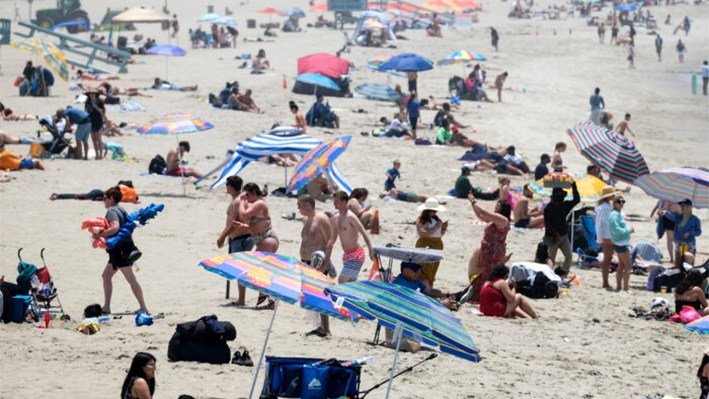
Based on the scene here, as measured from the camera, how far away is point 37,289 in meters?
10.1

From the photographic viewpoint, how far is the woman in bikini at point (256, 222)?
35.3ft

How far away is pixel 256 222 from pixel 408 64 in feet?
59.3

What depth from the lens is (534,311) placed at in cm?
1139

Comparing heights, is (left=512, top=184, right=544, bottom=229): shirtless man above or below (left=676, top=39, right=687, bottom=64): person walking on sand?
above

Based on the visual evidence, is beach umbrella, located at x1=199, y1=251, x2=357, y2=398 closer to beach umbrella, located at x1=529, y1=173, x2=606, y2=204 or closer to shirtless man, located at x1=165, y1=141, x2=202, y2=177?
beach umbrella, located at x1=529, y1=173, x2=606, y2=204

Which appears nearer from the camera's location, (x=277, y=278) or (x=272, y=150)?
(x=277, y=278)

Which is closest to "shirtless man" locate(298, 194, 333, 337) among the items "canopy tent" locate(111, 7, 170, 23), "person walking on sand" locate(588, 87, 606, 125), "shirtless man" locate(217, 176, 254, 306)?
"shirtless man" locate(217, 176, 254, 306)

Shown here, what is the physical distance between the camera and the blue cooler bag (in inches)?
384

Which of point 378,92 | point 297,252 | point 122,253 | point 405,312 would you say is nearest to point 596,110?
point 378,92

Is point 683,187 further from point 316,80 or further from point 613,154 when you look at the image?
point 316,80

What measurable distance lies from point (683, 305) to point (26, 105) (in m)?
17.3

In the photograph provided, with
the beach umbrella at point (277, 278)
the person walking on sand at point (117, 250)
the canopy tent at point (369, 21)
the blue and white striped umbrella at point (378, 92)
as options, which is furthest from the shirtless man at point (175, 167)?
the canopy tent at point (369, 21)

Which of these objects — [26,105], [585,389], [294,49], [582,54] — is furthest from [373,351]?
[582,54]

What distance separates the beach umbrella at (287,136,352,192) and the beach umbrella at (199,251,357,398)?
783 cm
